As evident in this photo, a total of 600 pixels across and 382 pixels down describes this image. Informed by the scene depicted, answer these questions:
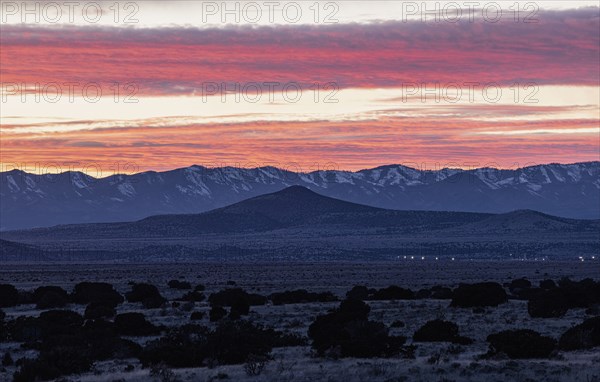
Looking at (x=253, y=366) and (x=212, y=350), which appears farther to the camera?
(x=212, y=350)

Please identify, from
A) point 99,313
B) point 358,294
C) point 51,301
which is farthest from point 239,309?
point 358,294

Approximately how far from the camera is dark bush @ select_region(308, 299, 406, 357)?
3122 cm

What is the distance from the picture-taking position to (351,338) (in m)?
33.3

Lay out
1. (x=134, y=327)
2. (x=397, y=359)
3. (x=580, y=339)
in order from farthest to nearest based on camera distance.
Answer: (x=134, y=327) → (x=580, y=339) → (x=397, y=359)

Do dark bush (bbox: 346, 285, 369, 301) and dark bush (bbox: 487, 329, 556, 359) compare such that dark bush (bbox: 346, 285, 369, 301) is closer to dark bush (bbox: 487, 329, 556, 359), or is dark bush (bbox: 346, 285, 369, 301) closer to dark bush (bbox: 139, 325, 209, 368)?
dark bush (bbox: 139, 325, 209, 368)

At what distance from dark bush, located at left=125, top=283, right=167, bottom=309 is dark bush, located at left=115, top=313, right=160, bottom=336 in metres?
11.7

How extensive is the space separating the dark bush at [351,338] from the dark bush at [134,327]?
7045 millimetres

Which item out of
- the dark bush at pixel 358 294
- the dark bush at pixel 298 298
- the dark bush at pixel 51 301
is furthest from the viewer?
the dark bush at pixel 358 294

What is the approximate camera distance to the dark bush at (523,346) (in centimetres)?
2994

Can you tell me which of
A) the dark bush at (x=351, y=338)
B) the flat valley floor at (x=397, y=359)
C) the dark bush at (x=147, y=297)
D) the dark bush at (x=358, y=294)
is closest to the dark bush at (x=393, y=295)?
the dark bush at (x=358, y=294)

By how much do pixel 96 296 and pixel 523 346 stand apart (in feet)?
111

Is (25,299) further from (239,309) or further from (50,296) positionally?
(239,309)

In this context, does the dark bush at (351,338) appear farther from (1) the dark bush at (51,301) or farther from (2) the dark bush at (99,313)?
(1) the dark bush at (51,301)

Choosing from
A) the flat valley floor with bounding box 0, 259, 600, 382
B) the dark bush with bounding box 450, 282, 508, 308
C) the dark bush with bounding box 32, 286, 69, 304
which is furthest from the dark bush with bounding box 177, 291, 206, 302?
the dark bush with bounding box 450, 282, 508, 308
